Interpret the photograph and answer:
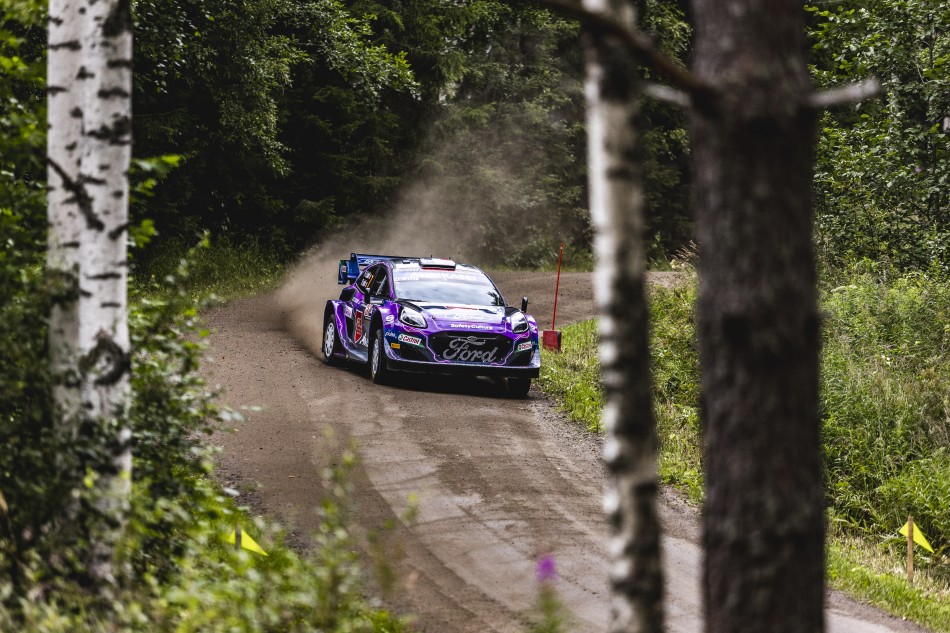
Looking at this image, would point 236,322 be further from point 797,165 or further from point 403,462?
point 797,165

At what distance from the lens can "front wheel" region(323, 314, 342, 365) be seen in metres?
16.1

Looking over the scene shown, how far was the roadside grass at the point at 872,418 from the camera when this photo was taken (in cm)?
1010

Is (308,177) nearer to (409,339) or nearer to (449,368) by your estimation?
(409,339)

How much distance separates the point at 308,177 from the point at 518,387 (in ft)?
65.3

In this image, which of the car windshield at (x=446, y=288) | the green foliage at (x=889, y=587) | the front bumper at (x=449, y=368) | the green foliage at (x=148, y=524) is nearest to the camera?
the green foliage at (x=148, y=524)

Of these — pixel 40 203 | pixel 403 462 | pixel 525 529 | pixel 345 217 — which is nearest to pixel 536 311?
pixel 345 217

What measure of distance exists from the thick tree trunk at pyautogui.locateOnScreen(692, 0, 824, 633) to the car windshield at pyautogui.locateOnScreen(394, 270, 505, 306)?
11145 millimetres

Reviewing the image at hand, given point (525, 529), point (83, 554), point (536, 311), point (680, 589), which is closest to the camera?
point (83, 554)

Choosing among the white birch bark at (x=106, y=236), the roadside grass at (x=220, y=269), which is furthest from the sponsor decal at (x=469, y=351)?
the roadside grass at (x=220, y=269)

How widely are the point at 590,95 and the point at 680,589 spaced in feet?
17.3

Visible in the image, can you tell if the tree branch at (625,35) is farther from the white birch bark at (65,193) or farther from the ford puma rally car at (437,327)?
the ford puma rally car at (437,327)

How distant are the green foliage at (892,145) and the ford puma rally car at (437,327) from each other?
5830mm

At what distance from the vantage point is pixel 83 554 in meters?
4.86

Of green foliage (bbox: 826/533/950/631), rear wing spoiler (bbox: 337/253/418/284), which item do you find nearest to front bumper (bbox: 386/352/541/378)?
rear wing spoiler (bbox: 337/253/418/284)
